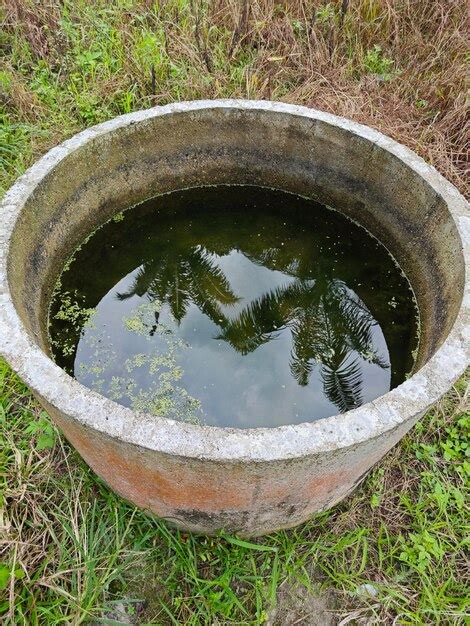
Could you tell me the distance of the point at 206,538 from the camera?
190cm

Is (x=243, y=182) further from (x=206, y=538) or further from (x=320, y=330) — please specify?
(x=206, y=538)

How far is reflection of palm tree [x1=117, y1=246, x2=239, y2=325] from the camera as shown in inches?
102

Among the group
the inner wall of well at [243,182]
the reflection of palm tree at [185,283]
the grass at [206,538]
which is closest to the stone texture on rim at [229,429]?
the inner wall of well at [243,182]

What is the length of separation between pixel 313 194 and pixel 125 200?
1.08 meters

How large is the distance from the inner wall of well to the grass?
516mm

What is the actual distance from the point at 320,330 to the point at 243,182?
108 centimetres

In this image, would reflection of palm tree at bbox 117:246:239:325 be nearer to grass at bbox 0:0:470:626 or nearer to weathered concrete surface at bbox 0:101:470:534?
weathered concrete surface at bbox 0:101:470:534

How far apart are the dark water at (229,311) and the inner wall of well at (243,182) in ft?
0.33

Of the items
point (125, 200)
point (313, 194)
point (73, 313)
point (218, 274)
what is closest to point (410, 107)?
point (313, 194)

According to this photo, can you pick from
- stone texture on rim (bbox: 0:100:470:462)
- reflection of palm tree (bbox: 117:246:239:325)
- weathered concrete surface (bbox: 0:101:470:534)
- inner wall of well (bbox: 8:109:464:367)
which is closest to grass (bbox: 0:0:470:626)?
weathered concrete surface (bbox: 0:101:470:534)

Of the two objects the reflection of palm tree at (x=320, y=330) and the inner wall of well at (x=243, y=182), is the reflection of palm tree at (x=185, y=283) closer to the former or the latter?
the reflection of palm tree at (x=320, y=330)

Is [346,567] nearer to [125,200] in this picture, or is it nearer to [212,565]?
[212,565]

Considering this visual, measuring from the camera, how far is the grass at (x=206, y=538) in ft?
5.80

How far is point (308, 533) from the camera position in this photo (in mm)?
1946
